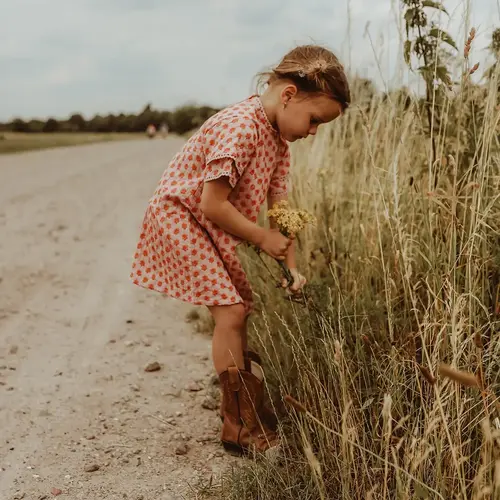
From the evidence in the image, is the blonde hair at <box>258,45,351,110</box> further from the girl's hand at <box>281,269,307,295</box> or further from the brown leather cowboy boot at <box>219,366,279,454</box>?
the brown leather cowboy boot at <box>219,366,279,454</box>

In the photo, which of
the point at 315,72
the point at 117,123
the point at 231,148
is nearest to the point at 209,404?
the point at 231,148

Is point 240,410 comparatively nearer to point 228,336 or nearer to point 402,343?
point 228,336

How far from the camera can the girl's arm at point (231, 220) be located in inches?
85.0

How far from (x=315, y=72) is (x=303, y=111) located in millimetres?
133

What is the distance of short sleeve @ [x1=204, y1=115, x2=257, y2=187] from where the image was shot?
2.12 metres

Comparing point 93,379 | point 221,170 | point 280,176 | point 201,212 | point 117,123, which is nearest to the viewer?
point 221,170

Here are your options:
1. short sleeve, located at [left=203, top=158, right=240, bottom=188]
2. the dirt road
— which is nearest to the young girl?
short sleeve, located at [left=203, top=158, right=240, bottom=188]

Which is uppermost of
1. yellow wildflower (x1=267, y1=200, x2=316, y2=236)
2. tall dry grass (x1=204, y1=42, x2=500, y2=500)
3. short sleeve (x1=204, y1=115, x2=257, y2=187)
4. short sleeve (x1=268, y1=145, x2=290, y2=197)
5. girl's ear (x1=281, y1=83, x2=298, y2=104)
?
girl's ear (x1=281, y1=83, x2=298, y2=104)

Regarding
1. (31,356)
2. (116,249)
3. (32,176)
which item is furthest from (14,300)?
(32,176)

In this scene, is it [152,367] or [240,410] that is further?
[152,367]

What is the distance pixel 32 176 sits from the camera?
9227mm

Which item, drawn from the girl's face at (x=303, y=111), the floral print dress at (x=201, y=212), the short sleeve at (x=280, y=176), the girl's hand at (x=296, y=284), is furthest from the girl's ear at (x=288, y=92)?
the girl's hand at (x=296, y=284)

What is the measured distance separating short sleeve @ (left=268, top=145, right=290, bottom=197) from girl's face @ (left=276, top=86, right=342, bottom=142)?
22 centimetres

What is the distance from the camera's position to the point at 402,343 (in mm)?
2258
